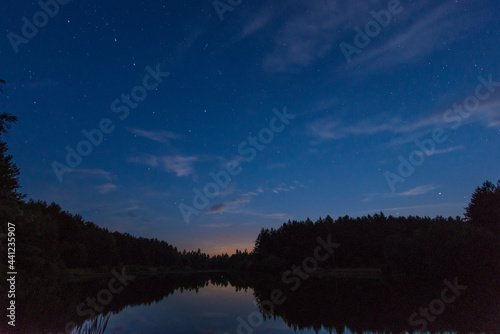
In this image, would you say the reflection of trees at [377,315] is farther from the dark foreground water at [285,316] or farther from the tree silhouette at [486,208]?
the tree silhouette at [486,208]

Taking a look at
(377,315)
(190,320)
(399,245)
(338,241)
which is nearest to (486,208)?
(399,245)

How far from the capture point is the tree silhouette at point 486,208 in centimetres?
6462

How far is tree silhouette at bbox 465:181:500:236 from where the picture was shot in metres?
64.6

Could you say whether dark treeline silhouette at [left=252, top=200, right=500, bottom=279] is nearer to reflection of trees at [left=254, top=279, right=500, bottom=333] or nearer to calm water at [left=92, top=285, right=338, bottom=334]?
reflection of trees at [left=254, top=279, right=500, bottom=333]

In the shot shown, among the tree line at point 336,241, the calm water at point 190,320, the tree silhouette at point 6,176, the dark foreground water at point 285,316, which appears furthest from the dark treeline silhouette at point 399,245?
the tree silhouette at point 6,176

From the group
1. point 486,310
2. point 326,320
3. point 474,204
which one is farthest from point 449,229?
point 326,320

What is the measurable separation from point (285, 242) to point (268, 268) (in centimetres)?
994

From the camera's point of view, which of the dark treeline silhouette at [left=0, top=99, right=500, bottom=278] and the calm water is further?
the dark treeline silhouette at [left=0, top=99, right=500, bottom=278]

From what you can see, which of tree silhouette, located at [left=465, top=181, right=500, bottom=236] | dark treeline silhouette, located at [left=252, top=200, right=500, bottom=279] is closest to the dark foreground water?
dark treeline silhouette, located at [left=252, top=200, right=500, bottom=279]

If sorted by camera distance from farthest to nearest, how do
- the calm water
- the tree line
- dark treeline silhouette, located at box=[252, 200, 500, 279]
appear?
dark treeline silhouette, located at box=[252, 200, 500, 279] → the tree line → the calm water

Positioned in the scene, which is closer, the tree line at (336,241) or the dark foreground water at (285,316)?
the dark foreground water at (285,316)

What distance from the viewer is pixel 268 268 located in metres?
113

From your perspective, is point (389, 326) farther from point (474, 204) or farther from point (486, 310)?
point (474, 204)

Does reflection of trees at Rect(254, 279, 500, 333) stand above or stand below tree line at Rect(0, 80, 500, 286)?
below
